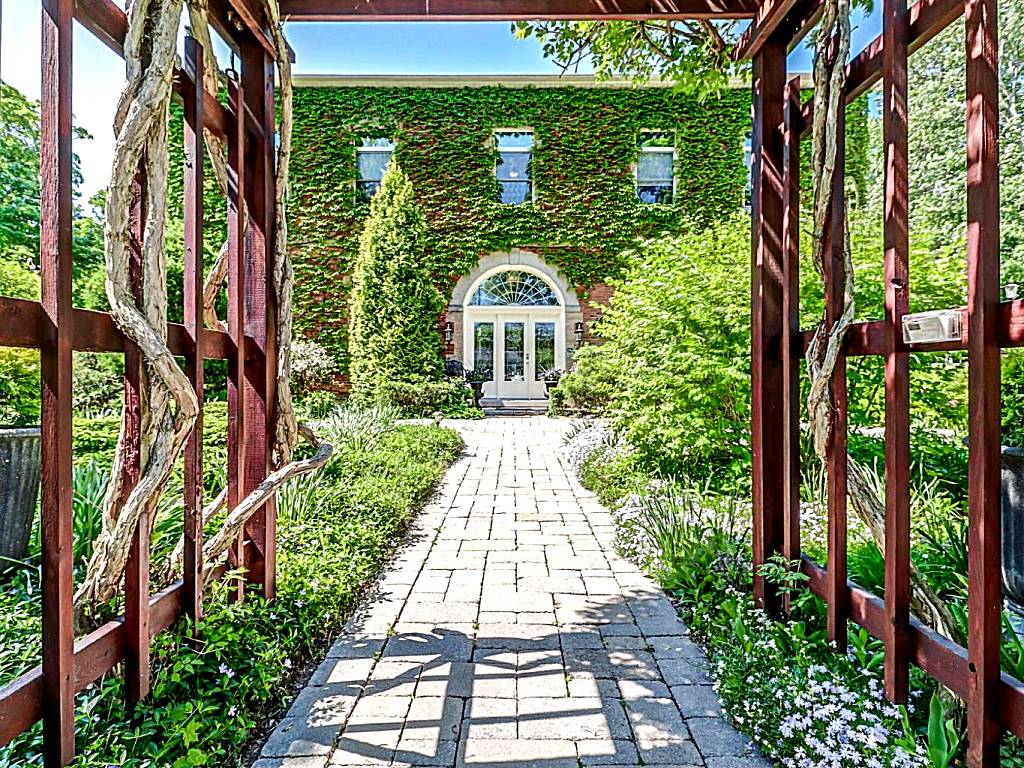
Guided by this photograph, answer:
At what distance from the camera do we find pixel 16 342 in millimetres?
1515

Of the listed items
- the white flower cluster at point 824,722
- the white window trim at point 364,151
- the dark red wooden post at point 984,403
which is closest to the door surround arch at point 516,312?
the white window trim at point 364,151

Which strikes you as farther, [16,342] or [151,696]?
[151,696]

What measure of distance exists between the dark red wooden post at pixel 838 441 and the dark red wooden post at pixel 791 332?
31 cm

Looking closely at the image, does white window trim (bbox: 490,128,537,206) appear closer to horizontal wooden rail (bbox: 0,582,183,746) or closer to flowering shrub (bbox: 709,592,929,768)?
flowering shrub (bbox: 709,592,929,768)

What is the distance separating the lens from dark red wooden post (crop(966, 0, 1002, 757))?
162cm

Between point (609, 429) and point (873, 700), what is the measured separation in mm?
5288

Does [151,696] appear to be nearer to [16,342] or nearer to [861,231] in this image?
[16,342]

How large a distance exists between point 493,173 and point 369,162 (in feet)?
9.15

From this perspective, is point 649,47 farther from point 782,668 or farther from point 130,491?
point 130,491

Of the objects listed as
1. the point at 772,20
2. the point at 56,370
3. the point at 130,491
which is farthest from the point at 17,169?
the point at 772,20

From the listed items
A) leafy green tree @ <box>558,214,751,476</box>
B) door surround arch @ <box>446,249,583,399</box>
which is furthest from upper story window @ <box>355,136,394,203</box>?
leafy green tree @ <box>558,214,751,476</box>

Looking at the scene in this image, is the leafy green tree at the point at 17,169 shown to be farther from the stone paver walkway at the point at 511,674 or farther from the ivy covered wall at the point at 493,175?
the stone paver walkway at the point at 511,674

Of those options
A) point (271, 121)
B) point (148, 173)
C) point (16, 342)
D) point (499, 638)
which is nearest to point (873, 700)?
point (499, 638)

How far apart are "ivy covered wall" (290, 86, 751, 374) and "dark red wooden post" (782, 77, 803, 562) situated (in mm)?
12691
